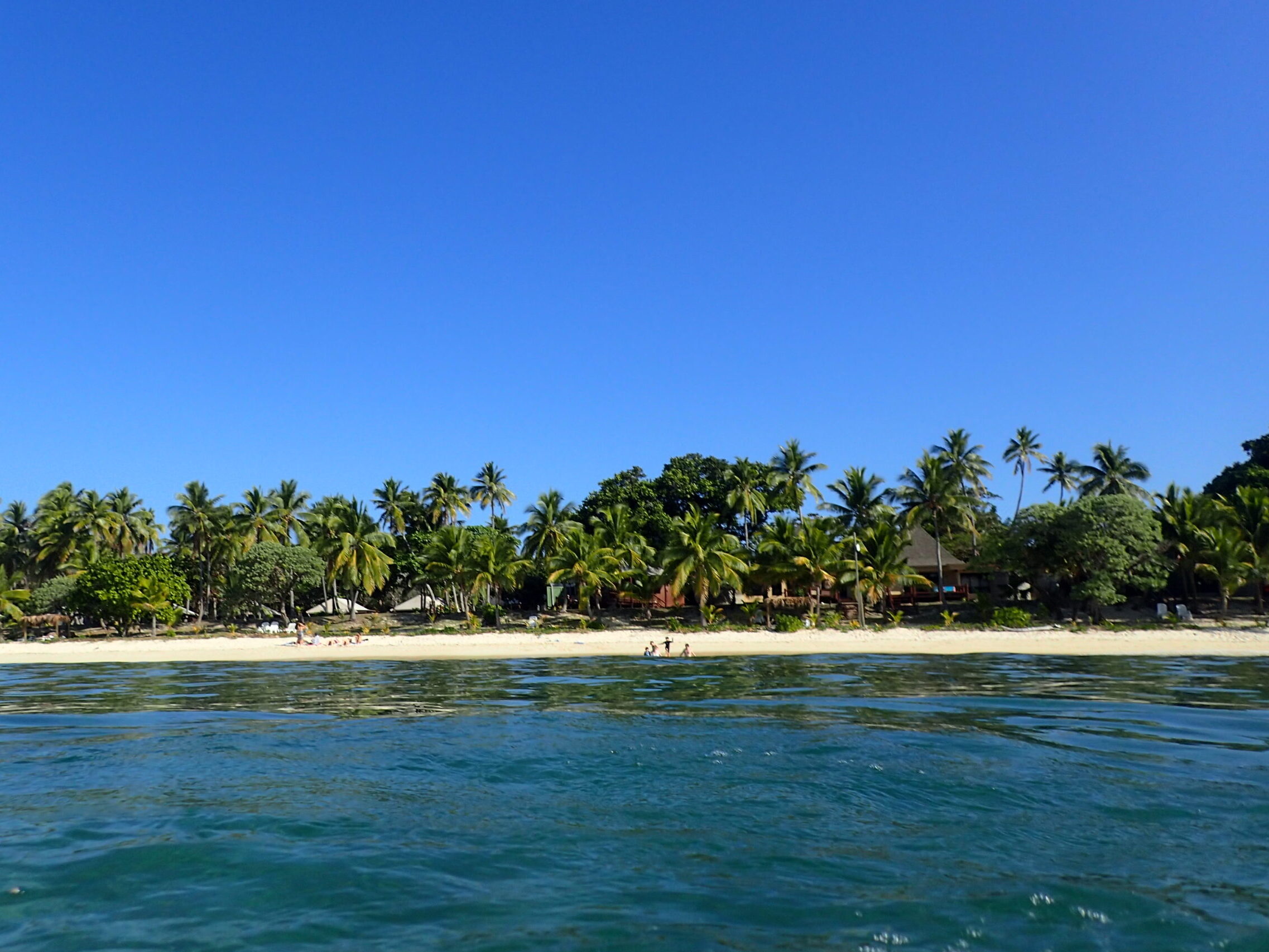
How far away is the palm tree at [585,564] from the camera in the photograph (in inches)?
2040

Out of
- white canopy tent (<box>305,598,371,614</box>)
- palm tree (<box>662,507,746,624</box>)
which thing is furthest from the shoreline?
white canopy tent (<box>305,598,371,614</box>)

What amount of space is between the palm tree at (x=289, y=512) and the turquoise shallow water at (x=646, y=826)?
1907 inches

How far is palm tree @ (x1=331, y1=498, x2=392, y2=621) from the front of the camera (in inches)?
2239

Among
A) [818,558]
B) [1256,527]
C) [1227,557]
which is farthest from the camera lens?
[818,558]

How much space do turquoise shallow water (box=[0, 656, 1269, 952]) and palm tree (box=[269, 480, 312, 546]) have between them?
48449 millimetres

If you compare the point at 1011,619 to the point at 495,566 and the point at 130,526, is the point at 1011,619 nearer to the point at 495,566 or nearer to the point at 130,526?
the point at 495,566

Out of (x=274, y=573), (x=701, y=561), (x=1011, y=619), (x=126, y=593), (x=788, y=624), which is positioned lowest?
(x=788, y=624)

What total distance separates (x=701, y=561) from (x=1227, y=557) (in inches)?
1040

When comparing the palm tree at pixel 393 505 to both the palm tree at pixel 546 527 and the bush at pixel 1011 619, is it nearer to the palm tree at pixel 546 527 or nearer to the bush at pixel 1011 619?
the palm tree at pixel 546 527

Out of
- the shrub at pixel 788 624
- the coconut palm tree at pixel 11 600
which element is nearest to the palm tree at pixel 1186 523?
the shrub at pixel 788 624

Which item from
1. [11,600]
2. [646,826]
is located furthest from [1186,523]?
[11,600]

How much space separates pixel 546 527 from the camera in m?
62.8

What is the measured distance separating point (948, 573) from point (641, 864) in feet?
177

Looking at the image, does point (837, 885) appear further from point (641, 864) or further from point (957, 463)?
point (957, 463)
